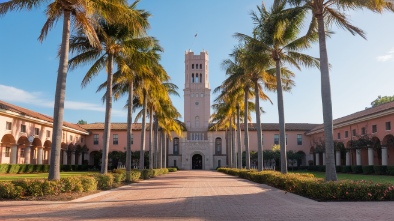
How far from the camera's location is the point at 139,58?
2216 centimetres

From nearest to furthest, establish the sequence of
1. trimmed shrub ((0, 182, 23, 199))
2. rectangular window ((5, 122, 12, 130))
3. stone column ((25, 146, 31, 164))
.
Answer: trimmed shrub ((0, 182, 23, 199)) → rectangular window ((5, 122, 12, 130)) → stone column ((25, 146, 31, 164))

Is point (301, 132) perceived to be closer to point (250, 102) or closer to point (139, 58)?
point (250, 102)

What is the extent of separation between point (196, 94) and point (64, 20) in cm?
6215

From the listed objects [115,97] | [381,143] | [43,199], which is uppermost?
[115,97]

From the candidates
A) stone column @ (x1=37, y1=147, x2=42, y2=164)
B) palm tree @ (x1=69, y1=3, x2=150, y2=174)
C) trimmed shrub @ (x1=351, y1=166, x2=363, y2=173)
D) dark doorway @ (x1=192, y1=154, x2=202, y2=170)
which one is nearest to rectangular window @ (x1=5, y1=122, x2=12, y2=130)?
stone column @ (x1=37, y1=147, x2=42, y2=164)

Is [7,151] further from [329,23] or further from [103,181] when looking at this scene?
[329,23]

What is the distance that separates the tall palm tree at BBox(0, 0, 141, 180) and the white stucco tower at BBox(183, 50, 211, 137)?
5936cm

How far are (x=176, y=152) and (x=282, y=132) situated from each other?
176ft

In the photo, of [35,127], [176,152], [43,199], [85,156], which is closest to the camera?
[43,199]

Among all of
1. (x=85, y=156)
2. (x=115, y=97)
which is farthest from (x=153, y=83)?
(x=85, y=156)

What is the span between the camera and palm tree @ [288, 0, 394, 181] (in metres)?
15.8

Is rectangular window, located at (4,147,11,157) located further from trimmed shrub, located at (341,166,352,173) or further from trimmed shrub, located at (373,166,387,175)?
trimmed shrub, located at (341,166,352,173)

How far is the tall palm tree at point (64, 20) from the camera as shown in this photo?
15.3 meters

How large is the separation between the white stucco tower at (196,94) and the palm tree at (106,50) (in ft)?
175
